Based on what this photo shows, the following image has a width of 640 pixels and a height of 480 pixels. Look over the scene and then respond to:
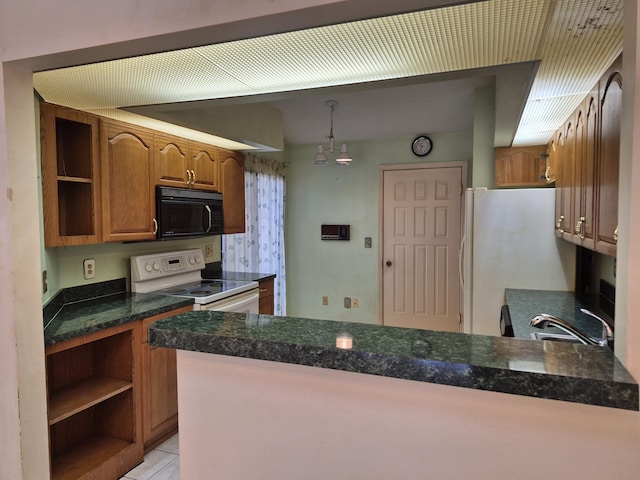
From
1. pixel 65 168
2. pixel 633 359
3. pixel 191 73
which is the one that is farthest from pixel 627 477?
pixel 65 168

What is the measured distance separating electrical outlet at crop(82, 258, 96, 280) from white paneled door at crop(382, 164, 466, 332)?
3090 mm

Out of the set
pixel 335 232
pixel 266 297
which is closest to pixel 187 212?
pixel 266 297

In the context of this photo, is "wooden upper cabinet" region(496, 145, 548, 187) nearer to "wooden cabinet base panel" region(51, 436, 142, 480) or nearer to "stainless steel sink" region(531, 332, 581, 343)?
"stainless steel sink" region(531, 332, 581, 343)

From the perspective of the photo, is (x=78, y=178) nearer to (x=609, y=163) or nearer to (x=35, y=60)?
(x=35, y=60)

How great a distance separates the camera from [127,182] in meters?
2.58

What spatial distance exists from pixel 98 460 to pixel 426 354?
210cm

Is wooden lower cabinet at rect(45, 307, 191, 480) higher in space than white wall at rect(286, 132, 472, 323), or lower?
lower

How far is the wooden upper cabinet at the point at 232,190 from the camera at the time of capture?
353 cm

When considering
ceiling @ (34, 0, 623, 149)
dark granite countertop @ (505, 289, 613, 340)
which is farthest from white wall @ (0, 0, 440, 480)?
dark granite countertop @ (505, 289, 613, 340)

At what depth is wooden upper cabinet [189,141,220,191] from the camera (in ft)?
10.3

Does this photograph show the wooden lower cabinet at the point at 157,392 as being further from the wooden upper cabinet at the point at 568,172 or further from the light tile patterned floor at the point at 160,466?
the wooden upper cabinet at the point at 568,172

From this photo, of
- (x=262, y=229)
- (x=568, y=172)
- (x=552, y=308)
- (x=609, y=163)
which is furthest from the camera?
(x=262, y=229)

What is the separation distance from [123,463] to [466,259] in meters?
2.54

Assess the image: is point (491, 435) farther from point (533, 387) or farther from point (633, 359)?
point (633, 359)
